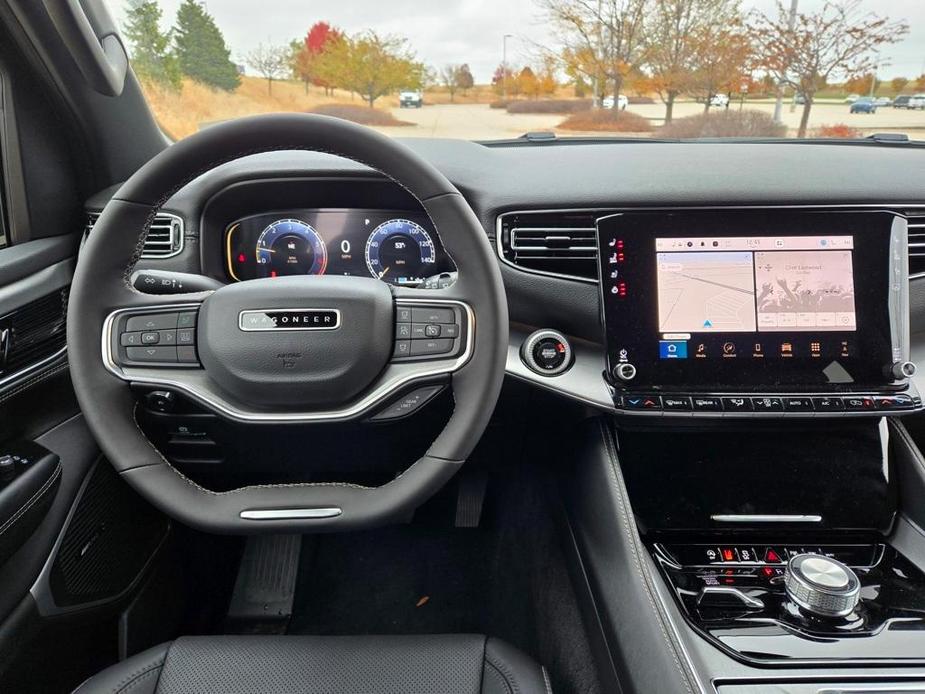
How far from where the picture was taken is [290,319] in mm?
1154

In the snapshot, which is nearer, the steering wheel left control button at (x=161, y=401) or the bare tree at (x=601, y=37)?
the steering wheel left control button at (x=161, y=401)

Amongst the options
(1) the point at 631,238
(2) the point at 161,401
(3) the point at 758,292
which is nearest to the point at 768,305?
(3) the point at 758,292

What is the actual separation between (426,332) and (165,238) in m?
0.80

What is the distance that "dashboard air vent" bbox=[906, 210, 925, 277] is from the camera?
1.52 meters

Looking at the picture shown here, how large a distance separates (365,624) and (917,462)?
1421 mm

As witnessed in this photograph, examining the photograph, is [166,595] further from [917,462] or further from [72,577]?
[917,462]

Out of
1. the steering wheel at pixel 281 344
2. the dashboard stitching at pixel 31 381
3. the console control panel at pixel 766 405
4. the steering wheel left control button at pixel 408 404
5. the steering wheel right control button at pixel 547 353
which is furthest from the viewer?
the steering wheel right control button at pixel 547 353

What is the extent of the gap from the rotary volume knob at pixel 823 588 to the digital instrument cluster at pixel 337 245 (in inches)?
38.1

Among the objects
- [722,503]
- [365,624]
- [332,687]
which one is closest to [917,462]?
[722,503]

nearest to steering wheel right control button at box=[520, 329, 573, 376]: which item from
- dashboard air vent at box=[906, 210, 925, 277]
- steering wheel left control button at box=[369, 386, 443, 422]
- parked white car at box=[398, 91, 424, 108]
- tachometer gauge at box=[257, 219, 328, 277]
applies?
steering wheel left control button at box=[369, 386, 443, 422]

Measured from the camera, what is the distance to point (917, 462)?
1.46 meters

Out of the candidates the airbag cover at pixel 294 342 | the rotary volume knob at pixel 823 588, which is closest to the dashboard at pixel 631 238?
the rotary volume knob at pixel 823 588

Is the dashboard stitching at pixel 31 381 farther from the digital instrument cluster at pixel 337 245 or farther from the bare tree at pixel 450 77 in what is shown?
the bare tree at pixel 450 77

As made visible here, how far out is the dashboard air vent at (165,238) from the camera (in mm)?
1577
